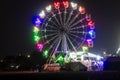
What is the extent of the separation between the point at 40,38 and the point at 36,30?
171 centimetres

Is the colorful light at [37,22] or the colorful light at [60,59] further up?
the colorful light at [37,22]

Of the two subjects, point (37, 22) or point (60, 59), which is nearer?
point (37, 22)

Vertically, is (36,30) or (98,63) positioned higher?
(36,30)

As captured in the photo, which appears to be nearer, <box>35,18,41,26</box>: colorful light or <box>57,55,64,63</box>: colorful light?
<box>35,18,41,26</box>: colorful light

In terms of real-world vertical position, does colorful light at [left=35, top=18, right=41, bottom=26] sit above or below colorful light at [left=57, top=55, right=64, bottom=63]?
above

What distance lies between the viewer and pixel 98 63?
87125 millimetres

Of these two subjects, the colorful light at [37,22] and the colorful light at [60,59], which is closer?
the colorful light at [37,22]

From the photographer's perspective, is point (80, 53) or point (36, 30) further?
point (80, 53)

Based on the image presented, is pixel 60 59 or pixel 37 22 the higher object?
pixel 37 22
